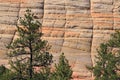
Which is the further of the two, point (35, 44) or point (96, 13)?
point (96, 13)

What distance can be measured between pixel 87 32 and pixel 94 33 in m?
1.07

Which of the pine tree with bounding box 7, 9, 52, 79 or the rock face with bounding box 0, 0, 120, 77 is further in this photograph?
the rock face with bounding box 0, 0, 120, 77

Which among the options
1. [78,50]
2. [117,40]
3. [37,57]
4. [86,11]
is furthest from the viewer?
[86,11]

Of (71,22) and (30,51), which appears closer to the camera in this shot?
(30,51)

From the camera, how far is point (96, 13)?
238 feet

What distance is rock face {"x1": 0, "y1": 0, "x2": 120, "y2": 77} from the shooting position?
67625 mm

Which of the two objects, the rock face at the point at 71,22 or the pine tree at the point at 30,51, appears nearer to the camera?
the pine tree at the point at 30,51

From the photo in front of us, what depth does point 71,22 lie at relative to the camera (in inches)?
2795

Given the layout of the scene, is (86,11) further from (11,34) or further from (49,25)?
(11,34)

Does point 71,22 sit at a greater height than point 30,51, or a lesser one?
greater

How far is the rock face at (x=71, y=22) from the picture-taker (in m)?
67.6

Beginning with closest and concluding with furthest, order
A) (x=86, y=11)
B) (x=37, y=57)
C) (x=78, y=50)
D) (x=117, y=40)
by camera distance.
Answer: (x=37, y=57) → (x=117, y=40) → (x=78, y=50) → (x=86, y=11)

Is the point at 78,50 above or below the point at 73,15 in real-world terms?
below

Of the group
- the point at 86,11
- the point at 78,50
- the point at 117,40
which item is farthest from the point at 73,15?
the point at 117,40
